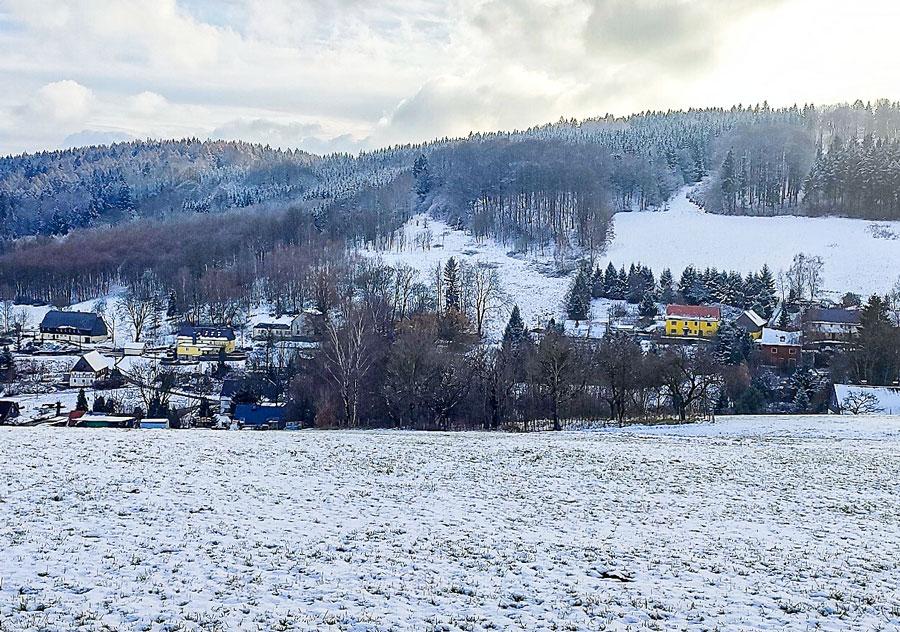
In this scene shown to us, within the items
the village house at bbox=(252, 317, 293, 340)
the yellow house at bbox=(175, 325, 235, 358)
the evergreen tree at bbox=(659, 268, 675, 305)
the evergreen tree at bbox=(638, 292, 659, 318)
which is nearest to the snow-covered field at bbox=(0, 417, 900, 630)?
the evergreen tree at bbox=(638, 292, 659, 318)

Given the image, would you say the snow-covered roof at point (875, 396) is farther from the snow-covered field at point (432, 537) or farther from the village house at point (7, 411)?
the village house at point (7, 411)

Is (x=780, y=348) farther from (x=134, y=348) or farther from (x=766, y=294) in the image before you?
(x=134, y=348)

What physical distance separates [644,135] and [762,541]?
172575mm

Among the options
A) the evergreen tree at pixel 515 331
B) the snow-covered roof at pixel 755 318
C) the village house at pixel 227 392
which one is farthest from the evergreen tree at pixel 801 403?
the village house at pixel 227 392

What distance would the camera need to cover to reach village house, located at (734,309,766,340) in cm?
6762

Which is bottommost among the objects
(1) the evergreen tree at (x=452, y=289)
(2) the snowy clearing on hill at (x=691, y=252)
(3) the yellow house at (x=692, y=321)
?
(3) the yellow house at (x=692, y=321)

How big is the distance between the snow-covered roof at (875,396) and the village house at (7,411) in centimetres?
5492

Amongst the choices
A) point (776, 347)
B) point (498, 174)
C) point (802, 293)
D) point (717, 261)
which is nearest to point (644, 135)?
point (498, 174)

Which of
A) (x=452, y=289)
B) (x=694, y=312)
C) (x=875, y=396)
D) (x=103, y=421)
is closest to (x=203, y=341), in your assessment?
(x=452, y=289)

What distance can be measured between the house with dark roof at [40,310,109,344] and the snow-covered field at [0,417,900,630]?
69.9 m

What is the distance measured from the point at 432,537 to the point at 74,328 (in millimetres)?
86908

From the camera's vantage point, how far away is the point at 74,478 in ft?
48.9

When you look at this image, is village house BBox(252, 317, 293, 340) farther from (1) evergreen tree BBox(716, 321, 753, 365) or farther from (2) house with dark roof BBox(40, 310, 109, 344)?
(1) evergreen tree BBox(716, 321, 753, 365)

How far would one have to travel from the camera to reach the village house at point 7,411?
43156mm
